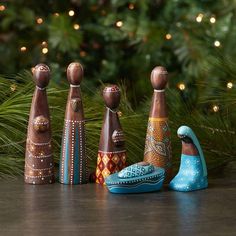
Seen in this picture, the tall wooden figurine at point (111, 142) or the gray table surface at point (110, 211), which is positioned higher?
the tall wooden figurine at point (111, 142)

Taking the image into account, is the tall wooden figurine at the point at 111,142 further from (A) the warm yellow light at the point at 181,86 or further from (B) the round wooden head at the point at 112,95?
(A) the warm yellow light at the point at 181,86

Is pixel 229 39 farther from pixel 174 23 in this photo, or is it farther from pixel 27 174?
pixel 27 174

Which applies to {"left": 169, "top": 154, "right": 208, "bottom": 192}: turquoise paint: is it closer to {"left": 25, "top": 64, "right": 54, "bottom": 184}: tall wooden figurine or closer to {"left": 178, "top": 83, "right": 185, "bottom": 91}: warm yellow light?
{"left": 25, "top": 64, "right": 54, "bottom": 184}: tall wooden figurine

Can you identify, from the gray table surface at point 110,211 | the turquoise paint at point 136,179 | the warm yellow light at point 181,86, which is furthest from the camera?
the warm yellow light at point 181,86

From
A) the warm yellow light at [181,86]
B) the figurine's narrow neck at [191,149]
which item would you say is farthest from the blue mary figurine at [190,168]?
the warm yellow light at [181,86]

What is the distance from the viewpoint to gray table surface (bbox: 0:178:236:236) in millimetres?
730

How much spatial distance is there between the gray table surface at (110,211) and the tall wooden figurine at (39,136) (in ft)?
0.06

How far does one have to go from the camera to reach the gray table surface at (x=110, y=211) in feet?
2.40

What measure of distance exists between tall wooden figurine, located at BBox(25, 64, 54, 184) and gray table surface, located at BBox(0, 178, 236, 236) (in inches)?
0.8

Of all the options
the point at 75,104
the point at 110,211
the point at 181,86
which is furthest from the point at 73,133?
the point at 181,86

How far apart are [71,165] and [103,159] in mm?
42

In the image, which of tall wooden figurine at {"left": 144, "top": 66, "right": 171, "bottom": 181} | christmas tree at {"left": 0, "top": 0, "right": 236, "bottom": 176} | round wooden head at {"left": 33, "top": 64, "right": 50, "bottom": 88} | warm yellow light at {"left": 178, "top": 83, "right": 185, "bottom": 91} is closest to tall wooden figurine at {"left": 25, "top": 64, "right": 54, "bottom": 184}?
round wooden head at {"left": 33, "top": 64, "right": 50, "bottom": 88}

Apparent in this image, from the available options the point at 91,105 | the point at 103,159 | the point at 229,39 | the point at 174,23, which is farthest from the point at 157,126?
the point at 174,23

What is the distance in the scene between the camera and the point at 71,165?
3.00ft
